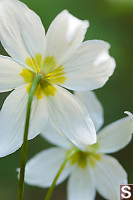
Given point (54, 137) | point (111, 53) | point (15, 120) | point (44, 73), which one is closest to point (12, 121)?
point (15, 120)

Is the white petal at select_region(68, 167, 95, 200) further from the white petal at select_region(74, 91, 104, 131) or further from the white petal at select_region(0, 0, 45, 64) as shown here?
the white petal at select_region(0, 0, 45, 64)

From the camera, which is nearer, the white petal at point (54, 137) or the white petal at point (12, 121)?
the white petal at point (12, 121)

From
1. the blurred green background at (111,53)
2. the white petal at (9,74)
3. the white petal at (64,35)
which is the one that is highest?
the white petal at (64,35)

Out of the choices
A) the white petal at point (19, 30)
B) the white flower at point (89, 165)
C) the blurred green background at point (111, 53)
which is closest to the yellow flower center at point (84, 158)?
the white flower at point (89, 165)

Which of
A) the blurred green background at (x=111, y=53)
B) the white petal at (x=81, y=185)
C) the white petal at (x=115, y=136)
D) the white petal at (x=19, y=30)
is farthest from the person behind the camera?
the blurred green background at (x=111, y=53)

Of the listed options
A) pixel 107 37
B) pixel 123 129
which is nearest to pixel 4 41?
pixel 123 129

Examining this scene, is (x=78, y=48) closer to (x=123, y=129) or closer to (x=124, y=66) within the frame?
(x=123, y=129)

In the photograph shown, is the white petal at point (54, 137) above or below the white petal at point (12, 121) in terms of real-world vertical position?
below

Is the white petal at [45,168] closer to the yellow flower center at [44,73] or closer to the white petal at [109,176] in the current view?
the white petal at [109,176]
